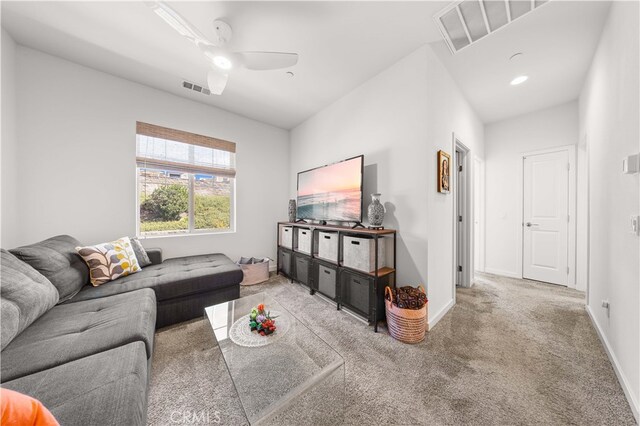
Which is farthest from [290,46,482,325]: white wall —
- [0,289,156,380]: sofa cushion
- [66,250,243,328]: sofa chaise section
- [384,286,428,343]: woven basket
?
[0,289,156,380]: sofa cushion

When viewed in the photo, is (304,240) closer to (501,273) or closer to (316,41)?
(316,41)

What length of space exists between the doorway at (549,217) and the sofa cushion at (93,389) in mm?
4833

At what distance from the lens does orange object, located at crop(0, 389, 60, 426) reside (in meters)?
0.47

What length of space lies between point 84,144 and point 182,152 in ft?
3.18

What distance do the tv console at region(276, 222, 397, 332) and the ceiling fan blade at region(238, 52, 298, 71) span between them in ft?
5.45

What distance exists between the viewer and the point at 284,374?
1246 mm

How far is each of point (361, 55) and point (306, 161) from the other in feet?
5.98

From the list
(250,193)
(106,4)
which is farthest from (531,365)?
(106,4)

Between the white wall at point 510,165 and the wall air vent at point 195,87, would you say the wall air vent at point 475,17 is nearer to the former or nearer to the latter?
the white wall at point 510,165

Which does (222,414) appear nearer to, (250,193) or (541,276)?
(250,193)

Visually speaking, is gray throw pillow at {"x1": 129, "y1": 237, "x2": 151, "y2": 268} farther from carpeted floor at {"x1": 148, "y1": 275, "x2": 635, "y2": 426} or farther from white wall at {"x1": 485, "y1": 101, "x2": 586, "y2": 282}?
white wall at {"x1": 485, "y1": 101, "x2": 586, "y2": 282}

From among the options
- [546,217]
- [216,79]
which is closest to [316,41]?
[216,79]

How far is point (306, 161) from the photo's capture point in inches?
147

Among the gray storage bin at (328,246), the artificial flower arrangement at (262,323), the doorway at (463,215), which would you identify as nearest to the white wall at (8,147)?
the artificial flower arrangement at (262,323)
